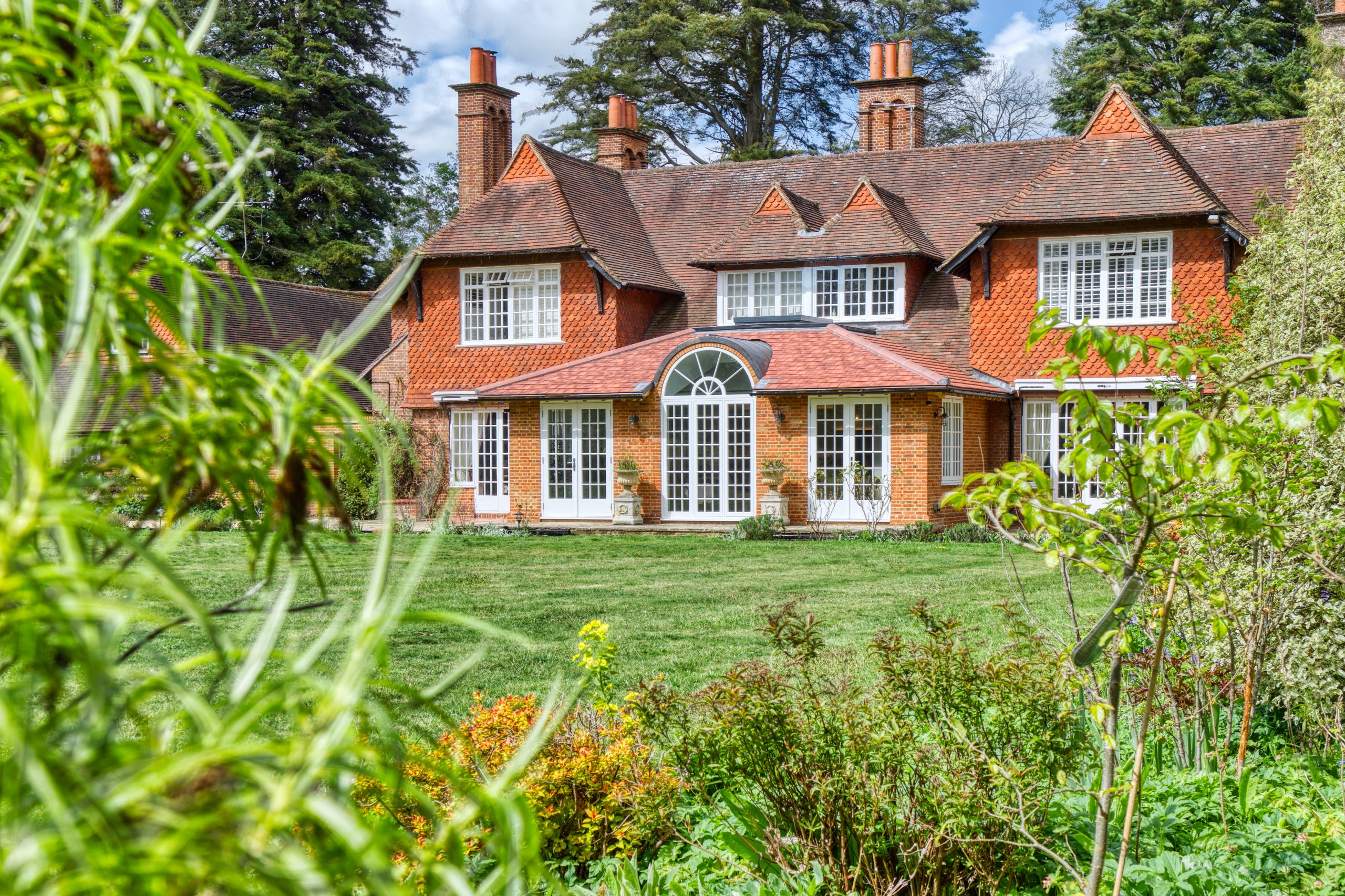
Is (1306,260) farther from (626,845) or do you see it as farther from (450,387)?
(450,387)

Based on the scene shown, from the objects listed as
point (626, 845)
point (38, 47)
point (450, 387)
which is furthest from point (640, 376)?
point (38, 47)

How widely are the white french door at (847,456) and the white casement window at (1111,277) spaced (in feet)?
12.3

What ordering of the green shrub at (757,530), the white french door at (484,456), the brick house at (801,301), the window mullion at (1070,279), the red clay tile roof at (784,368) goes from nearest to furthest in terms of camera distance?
the green shrub at (757,530), the red clay tile roof at (784,368), the brick house at (801,301), the window mullion at (1070,279), the white french door at (484,456)

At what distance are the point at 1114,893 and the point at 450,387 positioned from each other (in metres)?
24.4

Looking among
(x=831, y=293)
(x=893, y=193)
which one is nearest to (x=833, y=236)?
(x=831, y=293)

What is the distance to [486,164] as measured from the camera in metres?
30.0

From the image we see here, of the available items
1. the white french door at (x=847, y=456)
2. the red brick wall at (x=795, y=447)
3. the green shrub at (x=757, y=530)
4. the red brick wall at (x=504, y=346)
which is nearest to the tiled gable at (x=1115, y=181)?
the red brick wall at (x=795, y=447)

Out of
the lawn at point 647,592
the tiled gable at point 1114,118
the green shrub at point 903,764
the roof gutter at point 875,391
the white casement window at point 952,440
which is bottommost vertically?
the lawn at point 647,592

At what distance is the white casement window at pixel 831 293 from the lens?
81.8ft

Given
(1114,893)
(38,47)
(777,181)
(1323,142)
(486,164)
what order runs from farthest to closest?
(486,164) → (777,181) → (1323,142) → (1114,893) → (38,47)

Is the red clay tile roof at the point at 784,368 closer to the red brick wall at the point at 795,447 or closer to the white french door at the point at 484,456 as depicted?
the red brick wall at the point at 795,447

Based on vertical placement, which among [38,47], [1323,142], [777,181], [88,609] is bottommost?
[88,609]

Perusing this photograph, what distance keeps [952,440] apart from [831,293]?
13.8ft

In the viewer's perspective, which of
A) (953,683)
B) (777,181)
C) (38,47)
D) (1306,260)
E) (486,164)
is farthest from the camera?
(486,164)
